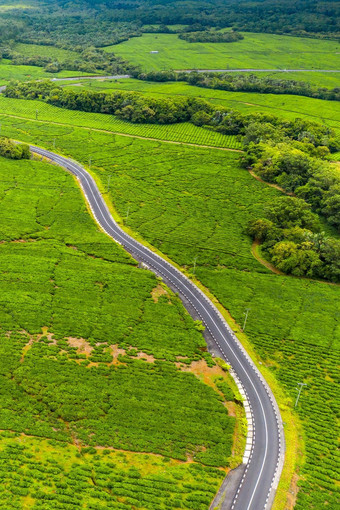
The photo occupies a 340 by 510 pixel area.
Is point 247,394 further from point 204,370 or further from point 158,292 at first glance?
point 158,292

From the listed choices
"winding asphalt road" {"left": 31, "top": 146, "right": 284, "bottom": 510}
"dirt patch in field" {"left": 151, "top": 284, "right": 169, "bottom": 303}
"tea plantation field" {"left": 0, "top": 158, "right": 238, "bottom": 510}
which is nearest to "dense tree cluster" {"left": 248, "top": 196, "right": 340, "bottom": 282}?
"winding asphalt road" {"left": 31, "top": 146, "right": 284, "bottom": 510}

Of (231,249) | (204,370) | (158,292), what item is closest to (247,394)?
(204,370)

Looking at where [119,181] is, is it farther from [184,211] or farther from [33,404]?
[33,404]

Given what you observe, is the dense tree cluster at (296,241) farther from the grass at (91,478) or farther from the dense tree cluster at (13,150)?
the dense tree cluster at (13,150)

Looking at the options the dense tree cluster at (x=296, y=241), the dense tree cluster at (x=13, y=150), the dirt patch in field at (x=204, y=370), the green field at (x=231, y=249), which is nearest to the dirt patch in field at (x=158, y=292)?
the green field at (x=231, y=249)

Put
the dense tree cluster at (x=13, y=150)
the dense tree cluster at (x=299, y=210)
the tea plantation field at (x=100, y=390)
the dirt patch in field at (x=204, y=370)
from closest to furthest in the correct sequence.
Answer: the tea plantation field at (x=100, y=390), the dirt patch in field at (x=204, y=370), the dense tree cluster at (x=299, y=210), the dense tree cluster at (x=13, y=150)

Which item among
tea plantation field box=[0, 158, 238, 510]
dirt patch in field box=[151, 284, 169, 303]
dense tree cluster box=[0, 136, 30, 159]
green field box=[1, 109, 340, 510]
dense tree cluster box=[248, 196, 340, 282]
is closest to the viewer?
Result: tea plantation field box=[0, 158, 238, 510]

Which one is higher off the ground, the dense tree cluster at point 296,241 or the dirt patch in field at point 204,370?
the dense tree cluster at point 296,241

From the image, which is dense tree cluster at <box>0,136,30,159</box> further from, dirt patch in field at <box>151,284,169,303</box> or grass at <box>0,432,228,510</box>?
grass at <box>0,432,228,510</box>
